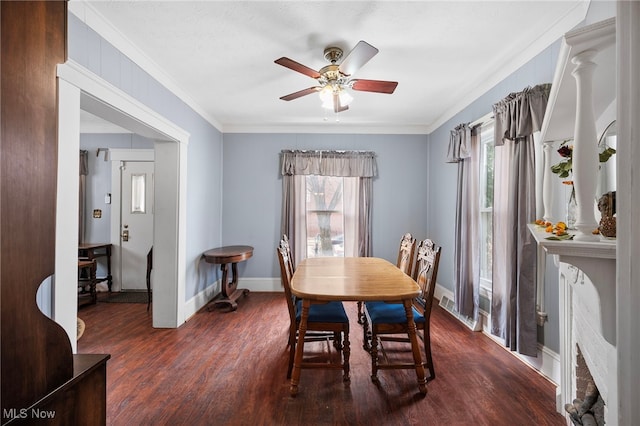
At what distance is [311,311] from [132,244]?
11.7 ft

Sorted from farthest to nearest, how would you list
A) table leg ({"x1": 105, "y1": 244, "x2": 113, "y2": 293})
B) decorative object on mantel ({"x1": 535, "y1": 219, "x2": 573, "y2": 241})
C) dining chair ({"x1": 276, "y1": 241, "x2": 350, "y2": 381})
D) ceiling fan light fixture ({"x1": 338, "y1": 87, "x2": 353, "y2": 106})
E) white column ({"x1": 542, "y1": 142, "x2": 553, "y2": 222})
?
table leg ({"x1": 105, "y1": 244, "x2": 113, "y2": 293}) → ceiling fan light fixture ({"x1": 338, "y1": 87, "x2": 353, "y2": 106}) → dining chair ({"x1": 276, "y1": 241, "x2": 350, "y2": 381}) → white column ({"x1": 542, "y1": 142, "x2": 553, "y2": 222}) → decorative object on mantel ({"x1": 535, "y1": 219, "x2": 573, "y2": 241})

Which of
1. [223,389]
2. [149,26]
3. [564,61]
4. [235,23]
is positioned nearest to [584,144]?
[564,61]

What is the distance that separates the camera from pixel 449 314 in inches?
137

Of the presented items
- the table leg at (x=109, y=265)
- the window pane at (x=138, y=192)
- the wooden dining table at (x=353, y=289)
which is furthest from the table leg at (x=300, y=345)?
the table leg at (x=109, y=265)

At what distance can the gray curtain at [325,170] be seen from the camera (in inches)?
170

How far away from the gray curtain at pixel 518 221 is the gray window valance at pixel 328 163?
208 cm

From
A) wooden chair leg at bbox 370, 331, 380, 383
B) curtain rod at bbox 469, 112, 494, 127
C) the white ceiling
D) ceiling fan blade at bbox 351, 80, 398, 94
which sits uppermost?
the white ceiling

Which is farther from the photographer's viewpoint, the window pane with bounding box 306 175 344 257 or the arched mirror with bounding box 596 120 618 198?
the window pane with bounding box 306 175 344 257

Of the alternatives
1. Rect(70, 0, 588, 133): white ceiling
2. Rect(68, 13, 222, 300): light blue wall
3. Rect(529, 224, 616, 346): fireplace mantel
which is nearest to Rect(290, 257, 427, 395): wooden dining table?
Rect(529, 224, 616, 346): fireplace mantel

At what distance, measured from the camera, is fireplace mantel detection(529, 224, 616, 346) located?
864 millimetres

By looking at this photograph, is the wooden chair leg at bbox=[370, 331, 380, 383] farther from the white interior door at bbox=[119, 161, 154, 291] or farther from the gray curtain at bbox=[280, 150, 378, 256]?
the white interior door at bbox=[119, 161, 154, 291]

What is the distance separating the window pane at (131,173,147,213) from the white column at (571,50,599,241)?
192 inches

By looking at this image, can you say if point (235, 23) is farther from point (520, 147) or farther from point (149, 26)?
point (520, 147)

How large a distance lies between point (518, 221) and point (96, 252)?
5137 mm
